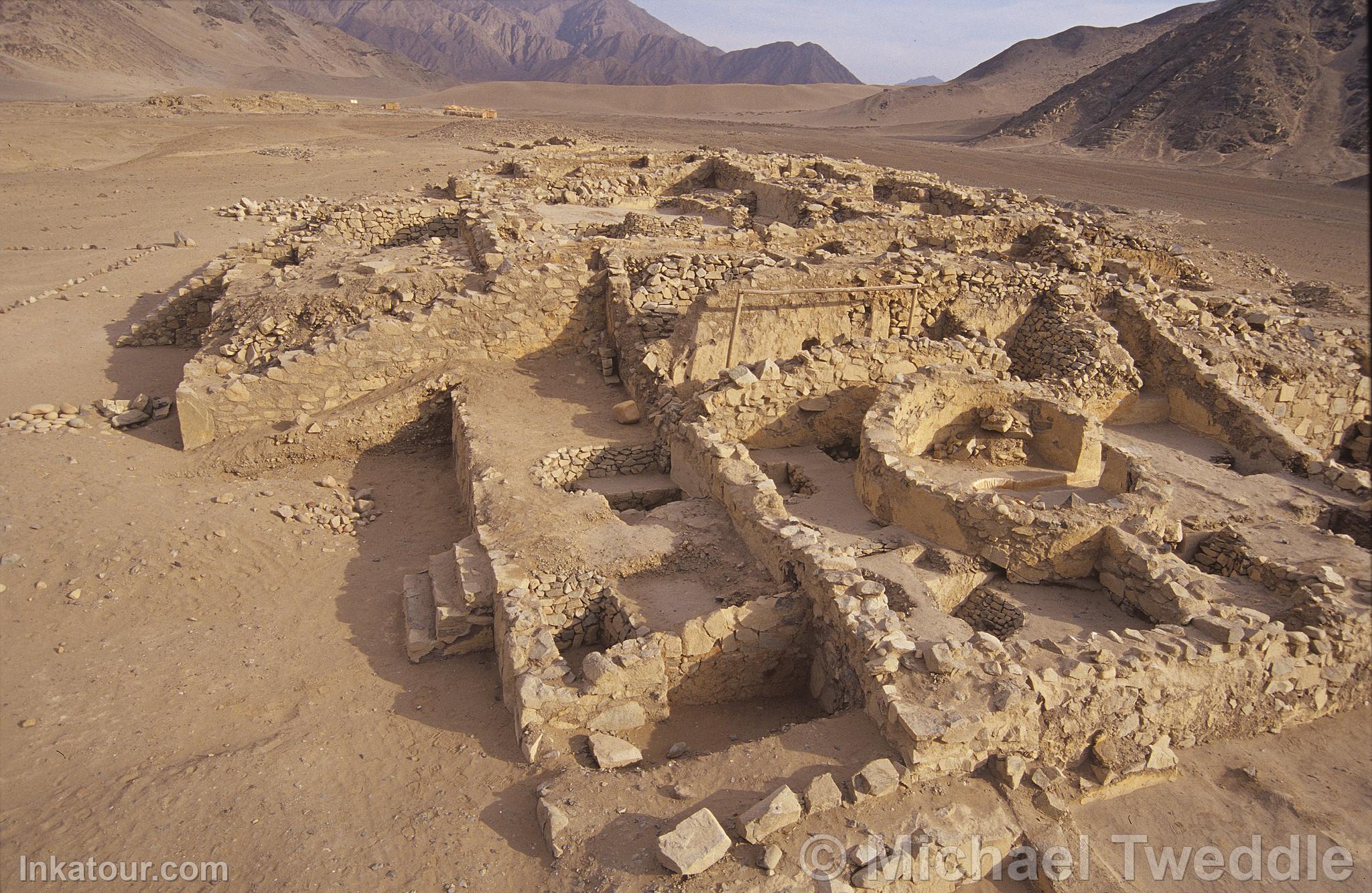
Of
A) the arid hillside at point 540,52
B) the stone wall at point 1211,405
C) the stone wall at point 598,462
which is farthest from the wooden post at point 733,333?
the arid hillside at point 540,52

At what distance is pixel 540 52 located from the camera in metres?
137

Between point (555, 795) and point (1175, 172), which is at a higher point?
point (1175, 172)

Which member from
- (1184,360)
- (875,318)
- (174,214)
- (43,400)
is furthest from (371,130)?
(1184,360)

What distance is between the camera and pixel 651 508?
786 cm

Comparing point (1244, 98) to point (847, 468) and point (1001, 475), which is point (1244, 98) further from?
point (847, 468)

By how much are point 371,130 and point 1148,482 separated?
36.9 meters

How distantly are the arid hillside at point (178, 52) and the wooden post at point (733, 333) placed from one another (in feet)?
172

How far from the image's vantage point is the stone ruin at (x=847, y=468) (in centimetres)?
492

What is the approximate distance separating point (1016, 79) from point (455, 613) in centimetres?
7872

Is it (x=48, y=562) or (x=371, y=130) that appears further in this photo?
(x=371, y=130)

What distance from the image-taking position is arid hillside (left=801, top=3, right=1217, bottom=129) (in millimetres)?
65125

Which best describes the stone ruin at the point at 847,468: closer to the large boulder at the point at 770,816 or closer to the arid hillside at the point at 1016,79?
the large boulder at the point at 770,816

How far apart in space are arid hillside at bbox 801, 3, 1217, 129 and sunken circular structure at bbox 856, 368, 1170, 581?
197 feet

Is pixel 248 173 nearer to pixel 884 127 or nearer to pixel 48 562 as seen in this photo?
pixel 48 562
